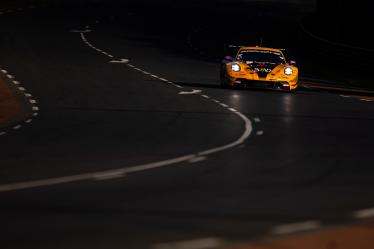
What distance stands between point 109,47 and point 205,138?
27.6 meters

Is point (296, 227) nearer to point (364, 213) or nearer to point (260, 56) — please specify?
point (364, 213)

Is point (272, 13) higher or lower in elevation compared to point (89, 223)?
lower

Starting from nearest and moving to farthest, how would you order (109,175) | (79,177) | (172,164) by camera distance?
(79,177) → (109,175) → (172,164)

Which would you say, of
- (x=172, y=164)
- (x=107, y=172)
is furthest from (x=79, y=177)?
(x=172, y=164)

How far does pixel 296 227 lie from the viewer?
35.6ft

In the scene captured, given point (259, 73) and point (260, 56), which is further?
point (260, 56)

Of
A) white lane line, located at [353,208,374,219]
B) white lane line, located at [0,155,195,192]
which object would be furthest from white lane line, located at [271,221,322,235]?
white lane line, located at [0,155,195,192]

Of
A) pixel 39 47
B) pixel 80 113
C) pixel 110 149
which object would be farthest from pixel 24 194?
pixel 39 47

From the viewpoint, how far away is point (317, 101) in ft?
95.9

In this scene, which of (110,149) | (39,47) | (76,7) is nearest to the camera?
(110,149)

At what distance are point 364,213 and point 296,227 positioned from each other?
139 centimetres

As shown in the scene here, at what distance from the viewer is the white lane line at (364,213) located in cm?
1174

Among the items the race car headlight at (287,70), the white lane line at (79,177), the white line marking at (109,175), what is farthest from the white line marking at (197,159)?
the race car headlight at (287,70)

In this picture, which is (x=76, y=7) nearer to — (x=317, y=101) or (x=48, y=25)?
(x=48, y=25)
